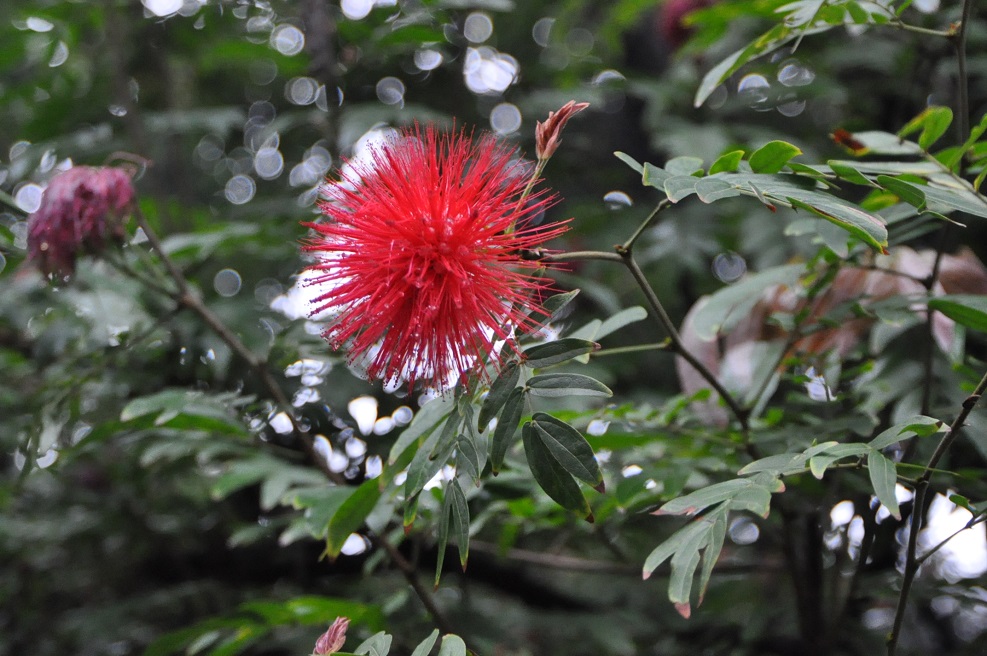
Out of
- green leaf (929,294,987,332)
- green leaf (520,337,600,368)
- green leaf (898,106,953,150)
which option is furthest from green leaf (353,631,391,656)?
green leaf (898,106,953,150)

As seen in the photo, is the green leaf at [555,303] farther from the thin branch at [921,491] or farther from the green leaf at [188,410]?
the green leaf at [188,410]

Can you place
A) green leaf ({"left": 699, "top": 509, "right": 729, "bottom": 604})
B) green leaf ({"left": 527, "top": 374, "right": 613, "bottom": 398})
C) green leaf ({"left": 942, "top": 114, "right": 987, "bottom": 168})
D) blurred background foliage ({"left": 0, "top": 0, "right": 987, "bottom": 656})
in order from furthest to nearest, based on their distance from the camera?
blurred background foliage ({"left": 0, "top": 0, "right": 987, "bottom": 656}), green leaf ({"left": 942, "top": 114, "right": 987, "bottom": 168}), green leaf ({"left": 527, "top": 374, "right": 613, "bottom": 398}), green leaf ({"left": 699, "top": 509, "right": 729, "bottom": 604})

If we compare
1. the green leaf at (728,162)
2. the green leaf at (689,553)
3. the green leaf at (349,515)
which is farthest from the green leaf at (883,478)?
the green leaf at (349,515)

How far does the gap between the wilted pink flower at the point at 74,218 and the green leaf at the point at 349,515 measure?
0.71 metres

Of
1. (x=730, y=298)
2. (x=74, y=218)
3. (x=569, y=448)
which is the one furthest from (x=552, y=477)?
(x=74, y=218)

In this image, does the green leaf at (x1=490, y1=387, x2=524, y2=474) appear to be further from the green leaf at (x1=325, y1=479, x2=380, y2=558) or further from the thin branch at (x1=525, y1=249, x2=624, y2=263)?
the green leaf at (x1=325, y1=479, x2=380, y2=558)

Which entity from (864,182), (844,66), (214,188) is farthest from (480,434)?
(214,188)

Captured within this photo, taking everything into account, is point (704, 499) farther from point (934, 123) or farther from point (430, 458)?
point (934, 123)

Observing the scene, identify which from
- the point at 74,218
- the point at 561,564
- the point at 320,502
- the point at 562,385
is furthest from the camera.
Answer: the point at 561,564

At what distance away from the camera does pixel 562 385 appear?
2.91ft

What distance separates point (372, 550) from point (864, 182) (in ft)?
5.21

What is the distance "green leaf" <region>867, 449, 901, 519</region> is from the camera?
2.53ft

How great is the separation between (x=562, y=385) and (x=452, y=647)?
304 millimetres

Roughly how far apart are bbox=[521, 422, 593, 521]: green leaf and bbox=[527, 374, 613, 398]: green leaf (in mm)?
43
